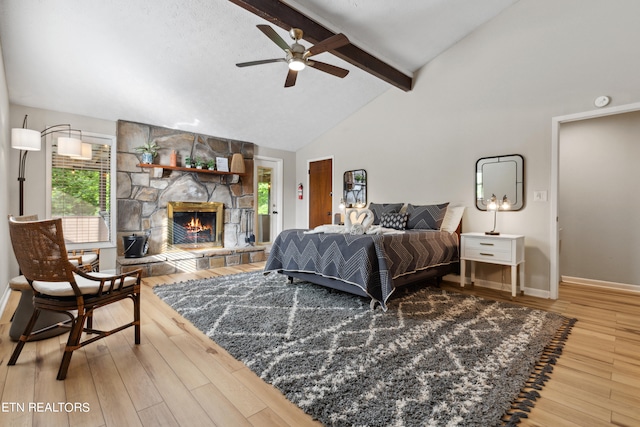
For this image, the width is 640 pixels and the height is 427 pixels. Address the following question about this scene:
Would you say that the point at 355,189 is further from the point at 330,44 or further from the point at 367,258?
the point at 330,44

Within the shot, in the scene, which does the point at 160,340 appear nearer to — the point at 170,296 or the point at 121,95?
the point at 170,296

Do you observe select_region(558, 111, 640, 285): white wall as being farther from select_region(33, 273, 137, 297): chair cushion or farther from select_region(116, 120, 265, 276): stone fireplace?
select_region(33, 273, 137, 297): chair cushion

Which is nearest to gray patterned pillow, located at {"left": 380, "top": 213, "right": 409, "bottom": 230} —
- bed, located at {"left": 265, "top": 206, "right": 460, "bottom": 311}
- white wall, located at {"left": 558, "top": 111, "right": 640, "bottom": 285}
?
bed, located at {"left": 265, "top": 206, "right": 460, "bottom": 311}

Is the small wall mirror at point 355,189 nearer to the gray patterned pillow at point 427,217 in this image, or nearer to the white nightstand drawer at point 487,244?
the gray patterned pillow at point 427,217

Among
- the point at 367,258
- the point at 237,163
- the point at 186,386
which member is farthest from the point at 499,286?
the point at 237,163

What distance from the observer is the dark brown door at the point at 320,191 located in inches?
234

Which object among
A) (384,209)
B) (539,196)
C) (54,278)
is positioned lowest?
(54,278)

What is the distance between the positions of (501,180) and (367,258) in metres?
2.25

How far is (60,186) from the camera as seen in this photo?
13.5ft

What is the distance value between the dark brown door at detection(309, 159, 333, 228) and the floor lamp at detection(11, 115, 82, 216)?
3.85m

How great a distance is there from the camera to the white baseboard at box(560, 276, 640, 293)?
373cm

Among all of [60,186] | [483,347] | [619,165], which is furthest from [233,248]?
[619,165]

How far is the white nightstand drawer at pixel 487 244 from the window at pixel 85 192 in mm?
4924

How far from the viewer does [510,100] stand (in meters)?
3.68
